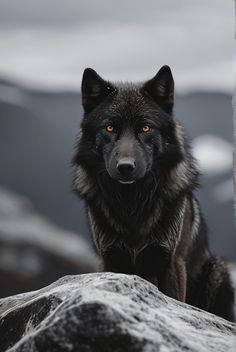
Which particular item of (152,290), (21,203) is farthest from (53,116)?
(152,290)

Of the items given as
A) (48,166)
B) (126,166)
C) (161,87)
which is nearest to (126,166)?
(126,166)

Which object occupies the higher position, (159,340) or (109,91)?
(109,91)

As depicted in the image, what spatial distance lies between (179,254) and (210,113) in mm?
13010

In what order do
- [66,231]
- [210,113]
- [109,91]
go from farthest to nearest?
[210,113] → [66,231] → [109,91]

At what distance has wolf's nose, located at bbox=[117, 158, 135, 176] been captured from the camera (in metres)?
5.79

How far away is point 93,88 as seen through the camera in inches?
252

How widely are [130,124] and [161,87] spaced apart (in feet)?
1.71

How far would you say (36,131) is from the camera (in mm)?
17172

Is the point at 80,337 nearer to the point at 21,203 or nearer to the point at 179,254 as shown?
the point at 179,254

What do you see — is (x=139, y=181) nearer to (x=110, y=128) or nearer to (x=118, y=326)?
(x=110, y=128)

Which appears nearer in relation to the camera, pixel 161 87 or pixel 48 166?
pixel 161 87

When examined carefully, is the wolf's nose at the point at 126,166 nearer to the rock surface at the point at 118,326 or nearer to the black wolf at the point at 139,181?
the black wolf at the point at 139,181

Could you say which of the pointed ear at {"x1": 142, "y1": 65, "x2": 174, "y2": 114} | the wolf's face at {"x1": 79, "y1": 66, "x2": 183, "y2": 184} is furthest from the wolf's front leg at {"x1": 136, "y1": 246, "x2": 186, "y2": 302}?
the pointed ear at {"x1": 142, "y1": 65, "x2": 174, "y2": 114}

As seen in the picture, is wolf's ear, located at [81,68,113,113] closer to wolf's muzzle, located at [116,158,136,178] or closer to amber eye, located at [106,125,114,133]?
amber eye, located at [106,125,114,133]
